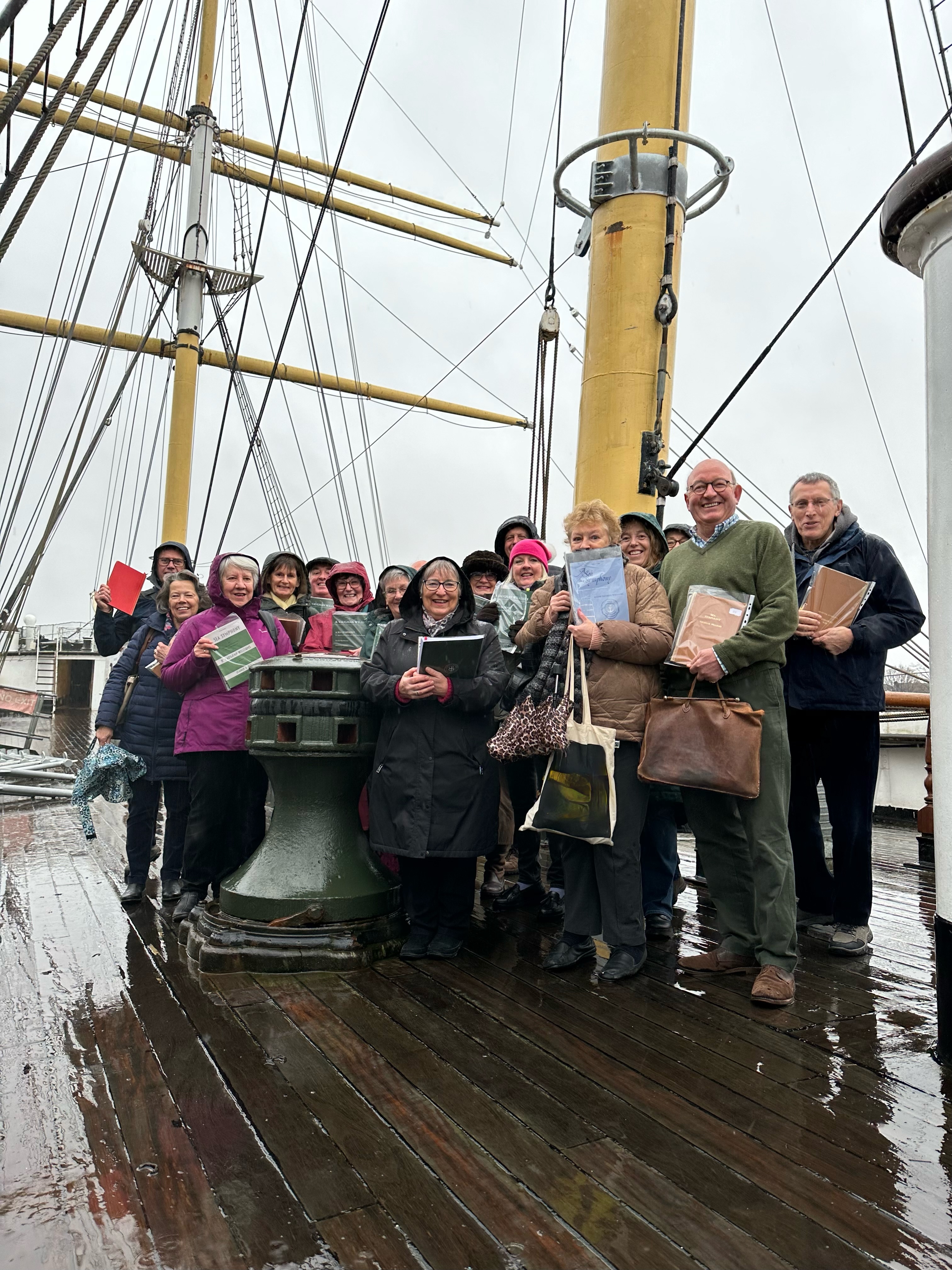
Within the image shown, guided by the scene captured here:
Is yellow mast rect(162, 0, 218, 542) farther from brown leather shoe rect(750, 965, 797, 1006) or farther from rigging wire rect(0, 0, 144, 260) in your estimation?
brown leather shoe rect(750, 965, 797, 1006)

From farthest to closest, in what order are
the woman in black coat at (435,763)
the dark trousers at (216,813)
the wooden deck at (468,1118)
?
1. the dark trousers at (216,813)
2. the woman in black coat at (435,763)
3. the wooden deck at (468,1118)

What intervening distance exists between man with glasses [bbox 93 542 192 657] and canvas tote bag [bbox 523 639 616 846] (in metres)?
2.82

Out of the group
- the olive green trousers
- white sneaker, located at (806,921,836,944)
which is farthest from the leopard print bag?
white sneaker, located at (806,921,836,944)

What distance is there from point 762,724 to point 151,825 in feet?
10.2

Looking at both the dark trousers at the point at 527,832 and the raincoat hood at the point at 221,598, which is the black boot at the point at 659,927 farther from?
the raincoat hood at the point at 221,598

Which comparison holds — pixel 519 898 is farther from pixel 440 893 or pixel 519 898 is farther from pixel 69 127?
pixel 69 127

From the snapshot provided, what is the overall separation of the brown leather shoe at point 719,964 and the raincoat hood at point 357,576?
8.70ft

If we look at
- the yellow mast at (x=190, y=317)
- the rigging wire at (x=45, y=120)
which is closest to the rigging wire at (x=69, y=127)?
the rigging wire at (x=45, y=120)

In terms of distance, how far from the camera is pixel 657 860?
12.9 feet

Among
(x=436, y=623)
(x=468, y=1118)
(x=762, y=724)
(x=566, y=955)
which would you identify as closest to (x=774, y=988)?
(x=566, y=955)

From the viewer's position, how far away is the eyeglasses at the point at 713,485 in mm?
3209

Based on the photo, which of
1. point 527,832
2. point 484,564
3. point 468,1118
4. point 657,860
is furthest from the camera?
point 484,564

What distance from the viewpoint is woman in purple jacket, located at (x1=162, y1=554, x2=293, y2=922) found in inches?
157

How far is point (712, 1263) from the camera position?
5.14 feet
